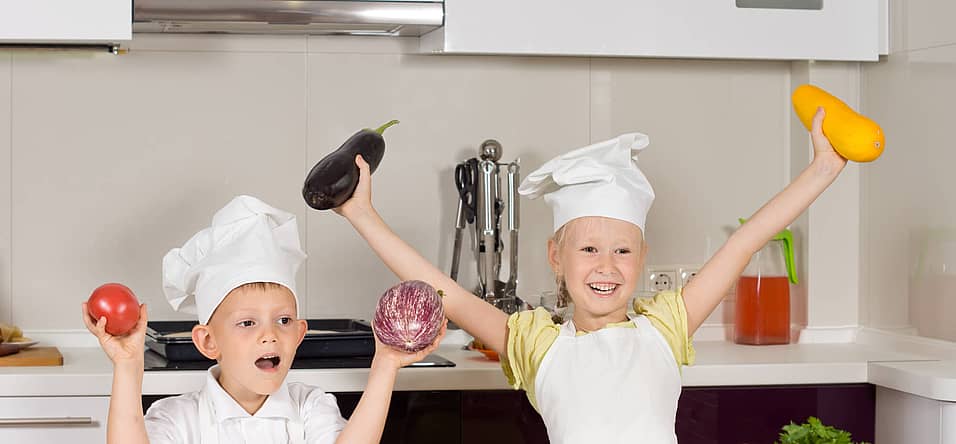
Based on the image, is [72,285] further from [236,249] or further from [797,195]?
[797,195]

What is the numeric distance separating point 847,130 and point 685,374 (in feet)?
1.99

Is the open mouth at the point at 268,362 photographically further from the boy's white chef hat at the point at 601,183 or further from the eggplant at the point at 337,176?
the boy's white chef hat at the point at 601,183

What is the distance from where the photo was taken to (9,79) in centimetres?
230

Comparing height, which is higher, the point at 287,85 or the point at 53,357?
the point at 287,85

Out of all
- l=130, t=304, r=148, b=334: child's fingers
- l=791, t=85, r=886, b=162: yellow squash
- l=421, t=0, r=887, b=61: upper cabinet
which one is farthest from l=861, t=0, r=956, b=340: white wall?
l=130, t=304, r=148, b=334: child's fingers

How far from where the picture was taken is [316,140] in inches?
94.3

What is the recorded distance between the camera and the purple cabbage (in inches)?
55.4

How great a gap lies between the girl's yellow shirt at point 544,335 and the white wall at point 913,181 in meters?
0.76

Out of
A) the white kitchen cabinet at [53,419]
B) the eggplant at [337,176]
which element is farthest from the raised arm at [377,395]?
the white kitchen cabinet at [53,419]

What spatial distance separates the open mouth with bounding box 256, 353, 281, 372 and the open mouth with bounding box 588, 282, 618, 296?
42cm

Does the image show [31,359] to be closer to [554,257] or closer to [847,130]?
[554,257]

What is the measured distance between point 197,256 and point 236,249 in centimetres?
7

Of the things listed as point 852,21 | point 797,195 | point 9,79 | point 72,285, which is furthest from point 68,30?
point 852,21

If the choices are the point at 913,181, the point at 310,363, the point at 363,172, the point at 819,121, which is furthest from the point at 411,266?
the point at 913,181
